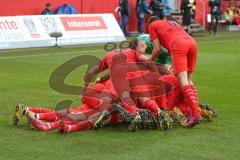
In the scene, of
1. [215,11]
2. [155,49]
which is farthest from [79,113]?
[215,11]

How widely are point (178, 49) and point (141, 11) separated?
23.1 m

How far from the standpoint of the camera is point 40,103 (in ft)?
35.3

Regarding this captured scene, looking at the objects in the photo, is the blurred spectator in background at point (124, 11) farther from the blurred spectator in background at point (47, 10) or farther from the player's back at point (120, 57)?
the player's back at point (120, 57)

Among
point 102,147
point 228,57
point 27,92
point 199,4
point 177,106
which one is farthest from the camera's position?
point 199,4

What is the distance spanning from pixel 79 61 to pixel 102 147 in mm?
3768

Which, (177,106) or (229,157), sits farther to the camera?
(177,106)

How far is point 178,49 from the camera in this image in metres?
8.94

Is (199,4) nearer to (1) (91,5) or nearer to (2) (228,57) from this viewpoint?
(1) (91,5)

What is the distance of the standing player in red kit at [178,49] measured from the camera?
8.86m

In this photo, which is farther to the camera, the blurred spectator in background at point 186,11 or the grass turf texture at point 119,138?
the blurred spectator in background at point 186,11

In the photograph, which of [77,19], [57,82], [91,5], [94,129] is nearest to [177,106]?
[94,129]

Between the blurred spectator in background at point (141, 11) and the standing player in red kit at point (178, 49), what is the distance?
73.9ft

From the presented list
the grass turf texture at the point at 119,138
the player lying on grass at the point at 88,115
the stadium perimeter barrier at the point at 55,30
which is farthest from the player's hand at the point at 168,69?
the stadium perimeter barrier at the point at 55,30

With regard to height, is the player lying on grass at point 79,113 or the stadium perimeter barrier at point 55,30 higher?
the player lying on grass at point 79,113
